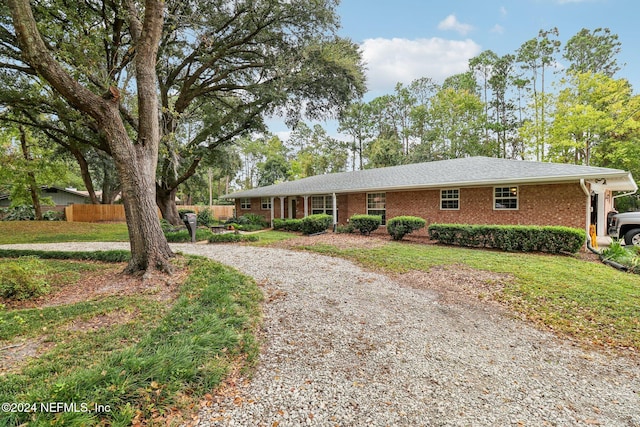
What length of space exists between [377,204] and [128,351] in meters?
12.9

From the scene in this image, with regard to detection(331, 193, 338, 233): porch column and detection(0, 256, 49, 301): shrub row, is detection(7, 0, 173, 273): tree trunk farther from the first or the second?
detection(331, 193, 338, 233): porch column

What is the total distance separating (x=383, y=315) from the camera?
4301 millimetres

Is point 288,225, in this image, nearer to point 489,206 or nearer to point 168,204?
point 168,204

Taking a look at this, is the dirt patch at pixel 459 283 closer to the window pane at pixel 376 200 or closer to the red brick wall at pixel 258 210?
the window pane at pixel 376 200

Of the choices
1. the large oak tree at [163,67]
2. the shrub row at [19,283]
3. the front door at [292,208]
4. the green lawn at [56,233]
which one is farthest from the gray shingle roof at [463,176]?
the shrub row at [19,283]

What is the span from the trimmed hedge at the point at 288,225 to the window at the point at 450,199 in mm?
6987

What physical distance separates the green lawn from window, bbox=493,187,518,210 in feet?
52.5

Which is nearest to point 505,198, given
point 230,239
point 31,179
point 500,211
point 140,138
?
point 500,211

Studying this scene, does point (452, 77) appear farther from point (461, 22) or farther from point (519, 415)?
point (519, 415)

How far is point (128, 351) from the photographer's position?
2.68 meters

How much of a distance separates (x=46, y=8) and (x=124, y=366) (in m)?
11.4

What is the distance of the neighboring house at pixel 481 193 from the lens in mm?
9555

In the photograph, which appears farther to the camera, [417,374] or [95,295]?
[95,295]

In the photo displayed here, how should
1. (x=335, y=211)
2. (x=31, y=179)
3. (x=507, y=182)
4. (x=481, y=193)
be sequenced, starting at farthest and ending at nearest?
1. (x=31, y=179)
2. (x=335, y=211)
3. (x=481, y=193)
4. (x=507, y=182)
